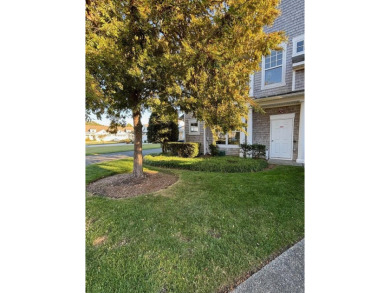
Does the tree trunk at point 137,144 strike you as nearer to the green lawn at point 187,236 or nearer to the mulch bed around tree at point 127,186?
the mulch bed around tree at point 127,186

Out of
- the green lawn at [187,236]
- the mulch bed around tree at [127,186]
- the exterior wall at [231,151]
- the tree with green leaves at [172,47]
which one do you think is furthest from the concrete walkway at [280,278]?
the exterior wall at [231,151]

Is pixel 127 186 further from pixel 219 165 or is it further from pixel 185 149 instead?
pixel 185 149

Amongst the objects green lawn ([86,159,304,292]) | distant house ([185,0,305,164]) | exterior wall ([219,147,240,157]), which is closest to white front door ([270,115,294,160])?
distant house ([185,0,305,164])

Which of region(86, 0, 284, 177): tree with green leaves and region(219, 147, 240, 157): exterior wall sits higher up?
region(86, 0, 284, 177): tree with green leaves

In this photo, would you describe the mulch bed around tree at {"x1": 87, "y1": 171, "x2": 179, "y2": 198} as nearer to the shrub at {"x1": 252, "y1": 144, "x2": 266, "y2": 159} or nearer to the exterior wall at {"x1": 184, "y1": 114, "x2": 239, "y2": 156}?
the shrub at {"x1": 252, "y1": 144, "x2": 266, "y2": 159}

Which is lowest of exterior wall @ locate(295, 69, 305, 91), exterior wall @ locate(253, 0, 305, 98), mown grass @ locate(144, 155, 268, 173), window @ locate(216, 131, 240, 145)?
mown grass @ locate(144, 155, 268, 173)

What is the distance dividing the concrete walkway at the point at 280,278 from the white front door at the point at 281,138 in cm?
657

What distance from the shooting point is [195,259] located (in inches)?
70.9

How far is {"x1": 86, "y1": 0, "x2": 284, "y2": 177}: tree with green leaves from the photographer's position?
2.39 m

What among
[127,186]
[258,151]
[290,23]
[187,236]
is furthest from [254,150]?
[187,236]

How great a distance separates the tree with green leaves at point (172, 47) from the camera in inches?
94.3

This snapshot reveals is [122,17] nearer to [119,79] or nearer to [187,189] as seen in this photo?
[119,79]

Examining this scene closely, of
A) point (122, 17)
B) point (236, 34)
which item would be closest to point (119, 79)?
point (122, 17)
